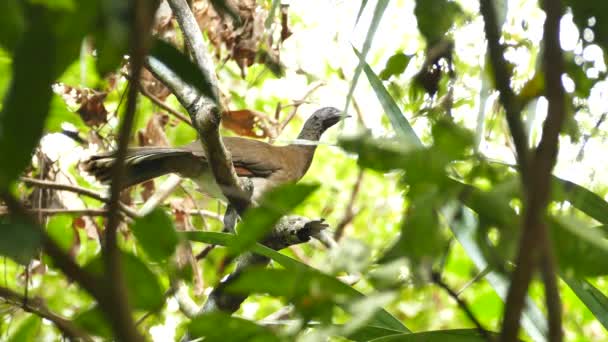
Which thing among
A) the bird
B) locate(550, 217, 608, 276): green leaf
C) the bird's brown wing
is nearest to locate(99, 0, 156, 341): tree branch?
locate(550, 217, 608, 276): green leaf

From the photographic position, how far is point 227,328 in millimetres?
627

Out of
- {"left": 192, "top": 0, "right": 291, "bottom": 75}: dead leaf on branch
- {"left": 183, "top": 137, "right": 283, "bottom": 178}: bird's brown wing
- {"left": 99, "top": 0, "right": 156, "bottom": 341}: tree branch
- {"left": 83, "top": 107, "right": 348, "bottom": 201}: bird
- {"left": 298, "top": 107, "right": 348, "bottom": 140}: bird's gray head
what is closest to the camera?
{"left": 99, "top": 0, "right": 156, "bottom": 341}: tree branch

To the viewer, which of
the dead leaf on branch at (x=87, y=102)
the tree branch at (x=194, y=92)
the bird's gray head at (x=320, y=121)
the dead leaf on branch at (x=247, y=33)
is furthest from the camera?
the bird's gray head at (x=320, y=121)

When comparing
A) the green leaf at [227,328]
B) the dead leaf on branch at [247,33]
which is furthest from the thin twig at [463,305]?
the dead leaf on branch at [247,33]

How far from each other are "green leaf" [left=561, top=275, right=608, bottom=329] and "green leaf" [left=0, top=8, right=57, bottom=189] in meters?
0.88

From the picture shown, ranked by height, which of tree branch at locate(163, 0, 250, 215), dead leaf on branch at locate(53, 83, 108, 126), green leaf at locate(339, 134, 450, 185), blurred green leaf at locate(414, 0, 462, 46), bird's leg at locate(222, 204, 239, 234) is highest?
blurred green leaf at locate(414, 0, 462, 46)

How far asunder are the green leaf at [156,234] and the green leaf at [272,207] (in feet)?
0.18

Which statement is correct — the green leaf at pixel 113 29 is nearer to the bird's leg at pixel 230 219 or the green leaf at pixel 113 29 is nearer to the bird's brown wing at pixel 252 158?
the bird's leg at pixel 230 219

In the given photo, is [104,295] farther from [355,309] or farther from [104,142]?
[104,142]

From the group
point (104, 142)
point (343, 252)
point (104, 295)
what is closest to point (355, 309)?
point (343, 252)

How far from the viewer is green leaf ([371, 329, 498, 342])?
1.06 m

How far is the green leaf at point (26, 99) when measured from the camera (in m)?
0.48

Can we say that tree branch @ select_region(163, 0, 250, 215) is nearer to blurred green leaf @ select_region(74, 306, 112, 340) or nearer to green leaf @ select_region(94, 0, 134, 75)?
blurred green leaf @ select_region(74, 306, 112, 340)

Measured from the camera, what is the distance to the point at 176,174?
3562mm
